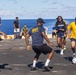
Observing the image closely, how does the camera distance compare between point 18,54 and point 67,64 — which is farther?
point 18,54

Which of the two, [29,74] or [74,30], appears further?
[74,30]

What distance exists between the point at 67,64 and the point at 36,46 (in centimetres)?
228

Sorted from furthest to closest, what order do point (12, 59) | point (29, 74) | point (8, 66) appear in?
point (12, 59) → point (8, 66) → point (29, 74)

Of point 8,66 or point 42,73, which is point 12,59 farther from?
point 42,73

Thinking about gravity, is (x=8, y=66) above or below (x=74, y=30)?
below

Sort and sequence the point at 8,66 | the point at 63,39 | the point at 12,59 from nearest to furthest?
1. the point at 8,66
2. the point at 12,59
3. the point at 63,39

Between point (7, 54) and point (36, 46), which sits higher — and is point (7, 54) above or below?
below

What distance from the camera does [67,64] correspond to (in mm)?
13258

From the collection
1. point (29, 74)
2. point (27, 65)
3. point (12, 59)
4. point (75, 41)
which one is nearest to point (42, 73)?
point (29, 74)

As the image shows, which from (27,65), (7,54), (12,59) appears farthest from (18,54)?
(27,65)

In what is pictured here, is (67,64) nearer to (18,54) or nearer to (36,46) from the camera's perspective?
(36,46)

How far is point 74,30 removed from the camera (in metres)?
13.5

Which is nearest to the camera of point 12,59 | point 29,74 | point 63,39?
point 29,74

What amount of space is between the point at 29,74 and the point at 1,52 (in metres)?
6.28
